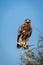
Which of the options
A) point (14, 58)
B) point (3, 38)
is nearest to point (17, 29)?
point (3, 38)

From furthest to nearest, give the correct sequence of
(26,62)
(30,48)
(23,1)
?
(23,1), (30,48), (26,62)

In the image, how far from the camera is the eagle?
1926 millimetres

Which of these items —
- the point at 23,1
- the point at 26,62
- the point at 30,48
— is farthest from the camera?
the point at 23,1

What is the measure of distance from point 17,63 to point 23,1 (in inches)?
26.2

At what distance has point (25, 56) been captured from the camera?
71.2 inches

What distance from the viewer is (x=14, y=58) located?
6.34ft

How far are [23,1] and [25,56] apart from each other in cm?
61

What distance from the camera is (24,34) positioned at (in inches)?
76.1

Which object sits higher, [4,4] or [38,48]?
[4,4]

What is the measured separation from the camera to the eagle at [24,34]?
193 centimetres

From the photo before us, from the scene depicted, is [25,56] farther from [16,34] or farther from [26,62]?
[16,34]

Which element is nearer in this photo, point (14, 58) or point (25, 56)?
point (25, 56)

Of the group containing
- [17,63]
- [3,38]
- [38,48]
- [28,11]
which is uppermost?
[28,11]

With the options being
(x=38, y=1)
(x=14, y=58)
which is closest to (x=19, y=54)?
(x=14, y=58)
